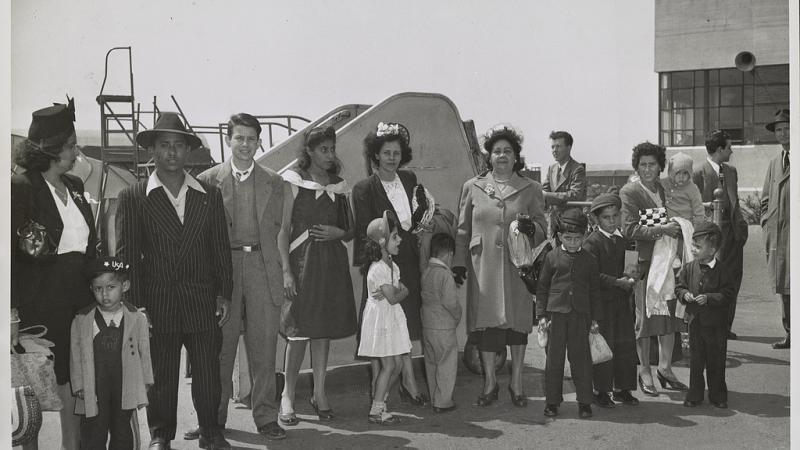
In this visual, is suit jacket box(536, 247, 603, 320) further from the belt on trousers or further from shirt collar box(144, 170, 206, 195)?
shirt collar box(144, 170, 206, 195)

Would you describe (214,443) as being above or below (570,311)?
below

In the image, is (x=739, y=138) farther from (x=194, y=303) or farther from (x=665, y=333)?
(x=194, y=303)

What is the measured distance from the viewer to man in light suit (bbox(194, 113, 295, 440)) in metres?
4.99

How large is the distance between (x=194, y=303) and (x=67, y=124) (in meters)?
1.10

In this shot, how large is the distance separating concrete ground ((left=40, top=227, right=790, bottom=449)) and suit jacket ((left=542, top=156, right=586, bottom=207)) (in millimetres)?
1730

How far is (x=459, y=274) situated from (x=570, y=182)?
2.08 m

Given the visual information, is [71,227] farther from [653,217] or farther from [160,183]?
[653,217]

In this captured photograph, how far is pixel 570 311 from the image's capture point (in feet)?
17.5

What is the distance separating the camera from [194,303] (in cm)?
457

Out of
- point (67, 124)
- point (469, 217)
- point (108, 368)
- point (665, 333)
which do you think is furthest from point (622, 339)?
point (67, 124)

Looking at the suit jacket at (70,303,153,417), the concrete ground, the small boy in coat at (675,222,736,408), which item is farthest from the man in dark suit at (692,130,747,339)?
the suit jacket at (70,303,153,417)

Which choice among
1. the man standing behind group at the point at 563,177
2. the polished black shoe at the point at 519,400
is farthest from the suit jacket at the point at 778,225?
the polished black shoe at the point at 519,400

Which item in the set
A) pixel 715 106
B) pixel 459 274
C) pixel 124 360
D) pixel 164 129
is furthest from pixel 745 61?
pixel 715 106

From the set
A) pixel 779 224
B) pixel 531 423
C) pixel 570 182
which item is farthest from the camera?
pixel 570 182
